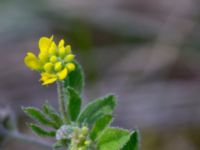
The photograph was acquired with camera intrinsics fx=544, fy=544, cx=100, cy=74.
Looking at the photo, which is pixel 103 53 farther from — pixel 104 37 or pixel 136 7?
pixel 136 7

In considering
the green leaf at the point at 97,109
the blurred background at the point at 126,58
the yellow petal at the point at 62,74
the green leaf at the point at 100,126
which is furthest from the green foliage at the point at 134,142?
the blurred background at the point at 126,58

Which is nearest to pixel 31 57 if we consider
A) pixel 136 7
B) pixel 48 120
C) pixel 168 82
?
pixel 48 120

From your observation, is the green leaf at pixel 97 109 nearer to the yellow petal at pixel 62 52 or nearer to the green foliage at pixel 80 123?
the green foliage at pixel 80 123

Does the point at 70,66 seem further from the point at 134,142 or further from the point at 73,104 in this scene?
the point at 134,142

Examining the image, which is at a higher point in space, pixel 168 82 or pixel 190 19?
pixel 190 19

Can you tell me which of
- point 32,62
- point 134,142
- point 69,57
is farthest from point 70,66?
point 134,142

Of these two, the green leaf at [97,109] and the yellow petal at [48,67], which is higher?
the yellow petal at [48,67]
